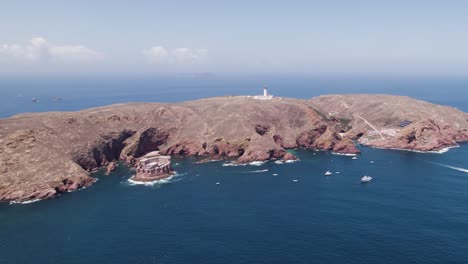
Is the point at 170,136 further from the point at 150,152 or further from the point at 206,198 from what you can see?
the point at 206,198

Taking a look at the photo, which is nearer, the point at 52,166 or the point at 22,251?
the point at 22,251

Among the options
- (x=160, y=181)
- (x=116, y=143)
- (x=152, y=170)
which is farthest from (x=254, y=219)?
(x=116, y=143)

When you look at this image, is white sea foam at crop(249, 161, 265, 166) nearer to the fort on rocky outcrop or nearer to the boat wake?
the boat wake

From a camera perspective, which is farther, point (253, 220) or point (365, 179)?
point (365, 179)

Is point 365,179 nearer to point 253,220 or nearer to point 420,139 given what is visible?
point 253,220

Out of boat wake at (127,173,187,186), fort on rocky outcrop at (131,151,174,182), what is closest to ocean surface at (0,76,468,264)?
boat wake at (127,173,187,186)

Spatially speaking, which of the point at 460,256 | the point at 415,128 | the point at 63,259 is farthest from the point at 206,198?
the point at 415,128
